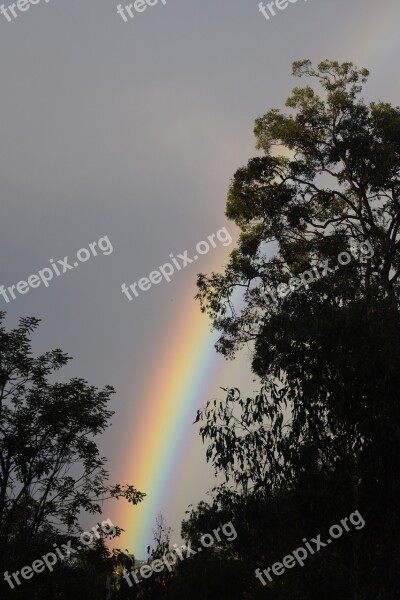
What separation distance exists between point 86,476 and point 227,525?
25.2 feet

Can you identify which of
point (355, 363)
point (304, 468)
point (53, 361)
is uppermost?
point (53, 361)

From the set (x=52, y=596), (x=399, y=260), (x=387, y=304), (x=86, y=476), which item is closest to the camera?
(x=387, y=304)

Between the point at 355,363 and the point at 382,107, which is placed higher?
the point at 382,107

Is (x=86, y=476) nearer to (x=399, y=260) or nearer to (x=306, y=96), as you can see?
(x=399, y=260)

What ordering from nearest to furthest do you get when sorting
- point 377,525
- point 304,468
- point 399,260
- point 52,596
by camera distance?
point 377,525, point 304,468, point 52,596, point 399,260

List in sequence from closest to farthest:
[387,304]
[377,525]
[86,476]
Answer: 1. [377,525]
2. [387,304]
3. [86,476]

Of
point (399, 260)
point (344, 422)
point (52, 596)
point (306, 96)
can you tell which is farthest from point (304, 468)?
point (306, 96)

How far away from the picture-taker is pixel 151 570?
1670cm

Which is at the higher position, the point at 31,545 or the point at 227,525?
the point at 31,545

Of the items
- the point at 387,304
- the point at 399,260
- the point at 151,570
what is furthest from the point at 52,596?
the point at 399,260

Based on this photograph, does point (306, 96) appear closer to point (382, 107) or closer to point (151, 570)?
point (382, 107)

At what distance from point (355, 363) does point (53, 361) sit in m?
10.8

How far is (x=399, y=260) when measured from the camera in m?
21.5

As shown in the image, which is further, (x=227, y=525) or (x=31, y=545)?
(x=31, y=545)
